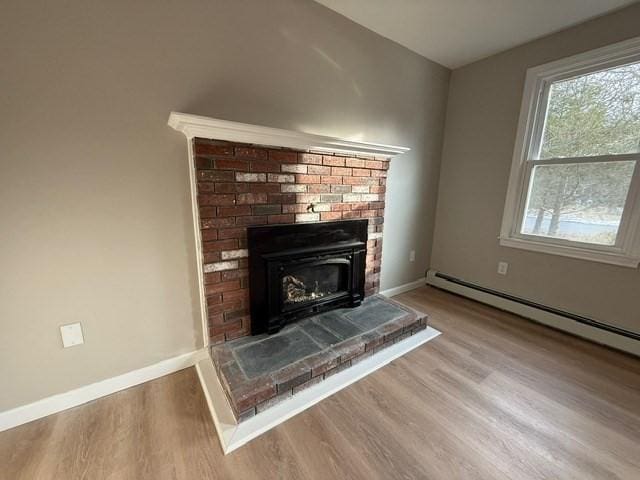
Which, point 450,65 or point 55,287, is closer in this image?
point 55,287

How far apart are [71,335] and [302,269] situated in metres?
1.35

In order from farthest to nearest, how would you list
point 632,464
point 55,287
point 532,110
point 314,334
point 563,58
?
point 532,110
point 563,58
point 314,334
point 55,287
point 632,464

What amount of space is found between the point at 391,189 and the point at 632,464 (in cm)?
213

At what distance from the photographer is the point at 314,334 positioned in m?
1.78

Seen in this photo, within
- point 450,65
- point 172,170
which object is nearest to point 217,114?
point 172,170

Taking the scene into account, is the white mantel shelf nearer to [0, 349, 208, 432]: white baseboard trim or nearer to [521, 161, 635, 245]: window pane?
[0, 349, 208, 432]: white baseboard trim

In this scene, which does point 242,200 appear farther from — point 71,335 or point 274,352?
point 71,335

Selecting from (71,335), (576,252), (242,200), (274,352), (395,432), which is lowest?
(395,432)

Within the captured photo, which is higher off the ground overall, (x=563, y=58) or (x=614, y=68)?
(x=563, y=58)

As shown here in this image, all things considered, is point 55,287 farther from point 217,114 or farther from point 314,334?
point 314,334

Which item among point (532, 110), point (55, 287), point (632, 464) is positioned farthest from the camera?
point (532, 110)

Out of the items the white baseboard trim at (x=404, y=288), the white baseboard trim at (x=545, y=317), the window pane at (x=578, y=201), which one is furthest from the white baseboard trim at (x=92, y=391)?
the window pane at (x=578, y=201)

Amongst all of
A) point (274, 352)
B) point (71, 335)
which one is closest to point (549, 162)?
point (274, 352)

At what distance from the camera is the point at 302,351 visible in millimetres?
1595
